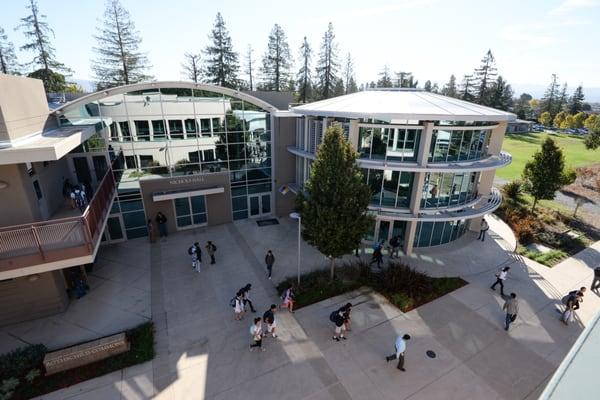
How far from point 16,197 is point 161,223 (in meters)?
8.12

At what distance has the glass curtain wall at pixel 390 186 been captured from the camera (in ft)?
52.8

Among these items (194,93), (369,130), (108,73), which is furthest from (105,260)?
(108,73)

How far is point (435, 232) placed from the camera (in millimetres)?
17812

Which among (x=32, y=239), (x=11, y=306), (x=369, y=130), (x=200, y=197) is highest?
(x=369, y=130)

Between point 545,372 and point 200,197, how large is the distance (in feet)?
60.5

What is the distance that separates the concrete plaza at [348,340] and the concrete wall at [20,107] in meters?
7.33

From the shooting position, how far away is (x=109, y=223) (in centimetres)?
1764

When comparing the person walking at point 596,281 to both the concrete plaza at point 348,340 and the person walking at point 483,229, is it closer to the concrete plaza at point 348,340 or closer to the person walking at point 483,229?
the concrete plaza at point 348,340

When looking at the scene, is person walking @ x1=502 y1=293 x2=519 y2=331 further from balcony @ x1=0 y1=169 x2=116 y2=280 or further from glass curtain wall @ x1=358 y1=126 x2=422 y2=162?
balcony @ x1=0 y1=169 x2=116 y2=280

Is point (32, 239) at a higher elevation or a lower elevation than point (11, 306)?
higher

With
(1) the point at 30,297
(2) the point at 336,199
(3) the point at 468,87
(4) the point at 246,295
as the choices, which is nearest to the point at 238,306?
(4) the point at 246,295

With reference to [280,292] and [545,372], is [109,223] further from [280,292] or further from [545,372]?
→ [545,372]

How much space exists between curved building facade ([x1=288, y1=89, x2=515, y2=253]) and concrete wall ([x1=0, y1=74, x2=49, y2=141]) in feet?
39.9

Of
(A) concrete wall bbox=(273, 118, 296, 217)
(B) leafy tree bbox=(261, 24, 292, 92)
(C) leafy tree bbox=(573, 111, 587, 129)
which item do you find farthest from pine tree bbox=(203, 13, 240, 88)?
(C) leafy tree bbox=(573, 111, 587, 129)
